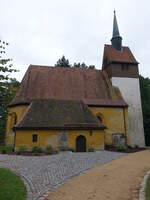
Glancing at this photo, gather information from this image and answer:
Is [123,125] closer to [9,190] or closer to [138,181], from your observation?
[138,181]

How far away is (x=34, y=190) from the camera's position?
7.33 metres

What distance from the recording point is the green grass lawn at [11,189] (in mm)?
6302

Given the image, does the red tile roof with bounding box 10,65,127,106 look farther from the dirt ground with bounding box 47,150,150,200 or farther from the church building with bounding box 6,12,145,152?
the dirt ground with bounding box 47,150,150,200

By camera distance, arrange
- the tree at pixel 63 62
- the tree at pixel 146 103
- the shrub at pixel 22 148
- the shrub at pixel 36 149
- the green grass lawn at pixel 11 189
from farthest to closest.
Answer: the tree at pixel 63 62 → the tree at pixel 146 103 → the shrub at pixel 22 148 → the shrub at pixel 36 149 → the green grass lawn at pixel 11 189

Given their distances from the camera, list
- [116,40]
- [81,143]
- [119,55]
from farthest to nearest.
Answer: [116,40] < [119,55] < [81,143]

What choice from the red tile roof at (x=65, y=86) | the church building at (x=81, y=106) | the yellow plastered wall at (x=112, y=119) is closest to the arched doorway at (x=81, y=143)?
the church building at (x=81, y=106)

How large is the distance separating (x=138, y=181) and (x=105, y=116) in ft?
57.1

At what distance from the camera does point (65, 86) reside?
27219 millimetres

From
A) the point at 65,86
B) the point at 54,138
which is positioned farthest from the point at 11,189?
the point at 65,86

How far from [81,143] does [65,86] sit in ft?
28.7

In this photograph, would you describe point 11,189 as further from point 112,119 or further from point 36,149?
point 112,119

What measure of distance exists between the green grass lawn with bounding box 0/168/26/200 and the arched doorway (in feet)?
42.2

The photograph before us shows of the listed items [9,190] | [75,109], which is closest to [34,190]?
[9,190]

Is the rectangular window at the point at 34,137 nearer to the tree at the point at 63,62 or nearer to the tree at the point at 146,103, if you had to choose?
the tree at the point at 146,103
